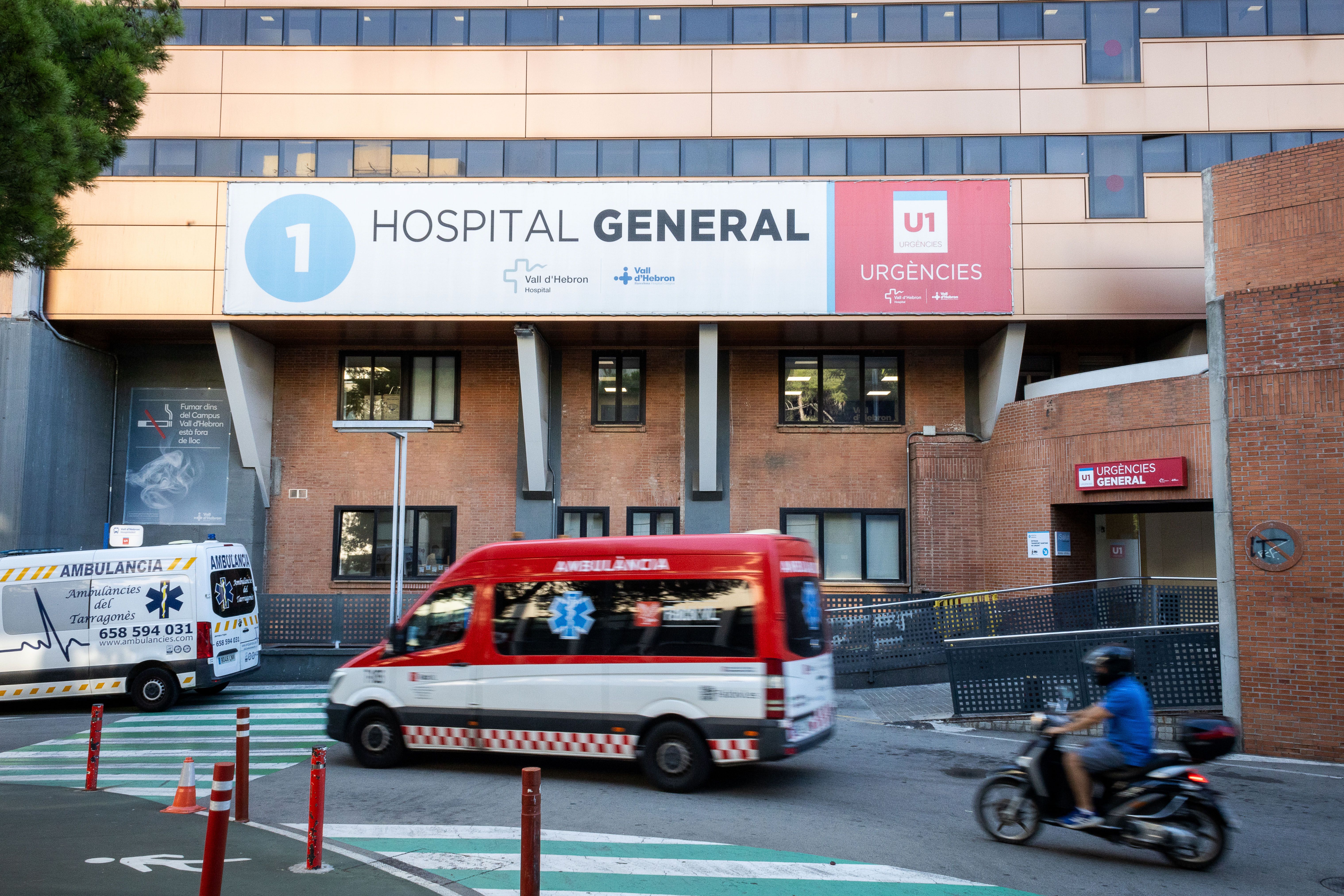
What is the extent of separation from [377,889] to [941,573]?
16853mm

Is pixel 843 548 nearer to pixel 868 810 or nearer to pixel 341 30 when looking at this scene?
pixel 868 810

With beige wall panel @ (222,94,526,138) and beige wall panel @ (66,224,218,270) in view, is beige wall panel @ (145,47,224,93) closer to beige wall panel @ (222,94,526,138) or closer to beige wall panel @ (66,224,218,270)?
beige wall panel @ (222,94,526,138)

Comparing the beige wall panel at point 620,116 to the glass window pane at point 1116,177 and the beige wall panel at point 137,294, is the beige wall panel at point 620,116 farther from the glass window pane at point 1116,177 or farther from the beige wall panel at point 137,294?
the glass window pane at point 1116,177

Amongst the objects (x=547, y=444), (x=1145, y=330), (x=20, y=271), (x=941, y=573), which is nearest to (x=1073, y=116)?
(x=1145, y=330)

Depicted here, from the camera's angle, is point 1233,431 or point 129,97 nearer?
point 129,97

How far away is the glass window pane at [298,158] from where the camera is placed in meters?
21.5

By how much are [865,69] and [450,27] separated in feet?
30.8

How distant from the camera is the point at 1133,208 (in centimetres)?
2039

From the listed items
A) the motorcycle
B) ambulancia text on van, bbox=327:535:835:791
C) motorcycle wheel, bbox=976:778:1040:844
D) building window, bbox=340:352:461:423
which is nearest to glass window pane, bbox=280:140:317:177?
building window, bbox=340:352:461:423

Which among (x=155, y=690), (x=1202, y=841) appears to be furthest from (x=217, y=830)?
(x=155, y=690)

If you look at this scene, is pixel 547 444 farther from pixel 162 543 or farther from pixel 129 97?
pixel 129 97

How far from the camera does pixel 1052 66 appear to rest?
21.0m

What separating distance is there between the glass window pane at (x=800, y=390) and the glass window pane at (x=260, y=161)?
483 inches

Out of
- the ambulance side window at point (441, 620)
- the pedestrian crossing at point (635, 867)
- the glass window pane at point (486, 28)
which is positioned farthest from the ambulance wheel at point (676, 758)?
the glass window pane at point (486, 28)
